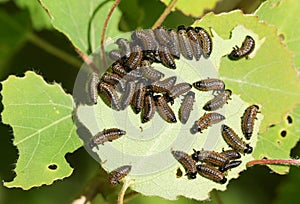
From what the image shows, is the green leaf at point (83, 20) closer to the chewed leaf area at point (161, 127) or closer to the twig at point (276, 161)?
the chewed leaf area at point (161, 127)

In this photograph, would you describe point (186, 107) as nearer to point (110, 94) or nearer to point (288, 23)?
point (110, 94)

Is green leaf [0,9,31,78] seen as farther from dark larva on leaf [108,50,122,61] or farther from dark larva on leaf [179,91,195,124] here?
dark larva on leaf [179,91,195,124]

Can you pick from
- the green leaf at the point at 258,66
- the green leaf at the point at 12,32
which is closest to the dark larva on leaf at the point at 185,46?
the green leaf at the point at 258,66

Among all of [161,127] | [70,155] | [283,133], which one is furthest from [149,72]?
[70,155]

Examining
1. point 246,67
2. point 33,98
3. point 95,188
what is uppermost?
point 246,67

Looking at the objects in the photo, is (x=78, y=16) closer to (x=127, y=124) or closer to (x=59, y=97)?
(x=59, y=97)

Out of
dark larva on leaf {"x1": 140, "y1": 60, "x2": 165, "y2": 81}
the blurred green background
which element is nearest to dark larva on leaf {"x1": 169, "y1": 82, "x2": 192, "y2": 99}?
dark larva on leaf {"x1": 140, "y1": 60, "x2": 165, "y2": 81}

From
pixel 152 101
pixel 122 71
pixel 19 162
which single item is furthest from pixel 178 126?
pixel 19 162
